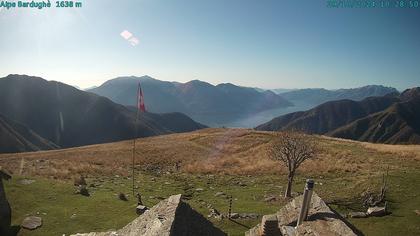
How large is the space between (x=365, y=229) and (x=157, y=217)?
52.5 feet

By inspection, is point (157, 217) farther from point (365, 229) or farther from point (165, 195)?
point (165, 195)

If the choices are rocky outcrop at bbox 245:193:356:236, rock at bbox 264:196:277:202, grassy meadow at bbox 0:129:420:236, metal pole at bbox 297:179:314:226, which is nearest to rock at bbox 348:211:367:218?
grassy meadow at bbox 0:129:420:236

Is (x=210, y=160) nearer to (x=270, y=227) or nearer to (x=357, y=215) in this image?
(x=357, y=215)

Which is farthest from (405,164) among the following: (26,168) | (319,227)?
(26,168)

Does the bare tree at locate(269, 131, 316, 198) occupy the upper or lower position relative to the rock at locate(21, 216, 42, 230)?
upper

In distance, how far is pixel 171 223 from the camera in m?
9.92

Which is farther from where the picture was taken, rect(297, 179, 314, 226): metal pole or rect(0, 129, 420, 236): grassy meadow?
rect(0, 129, 420, 236): grassy meadow

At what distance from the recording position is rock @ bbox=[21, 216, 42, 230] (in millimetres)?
19250

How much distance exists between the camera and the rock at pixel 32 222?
1925 cm

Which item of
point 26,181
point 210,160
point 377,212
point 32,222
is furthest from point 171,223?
point 210,160

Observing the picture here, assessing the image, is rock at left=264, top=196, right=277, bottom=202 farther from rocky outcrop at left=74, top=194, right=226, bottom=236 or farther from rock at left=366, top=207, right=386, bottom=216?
rocky outcrop at left=74, top=194, right=226, bottom=236

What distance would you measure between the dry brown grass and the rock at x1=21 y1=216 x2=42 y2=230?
1366 centimetres

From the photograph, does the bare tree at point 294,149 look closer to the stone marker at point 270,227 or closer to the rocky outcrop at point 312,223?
the rocky outcrop at point 312,223

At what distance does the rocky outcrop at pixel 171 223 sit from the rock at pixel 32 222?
10.5m
